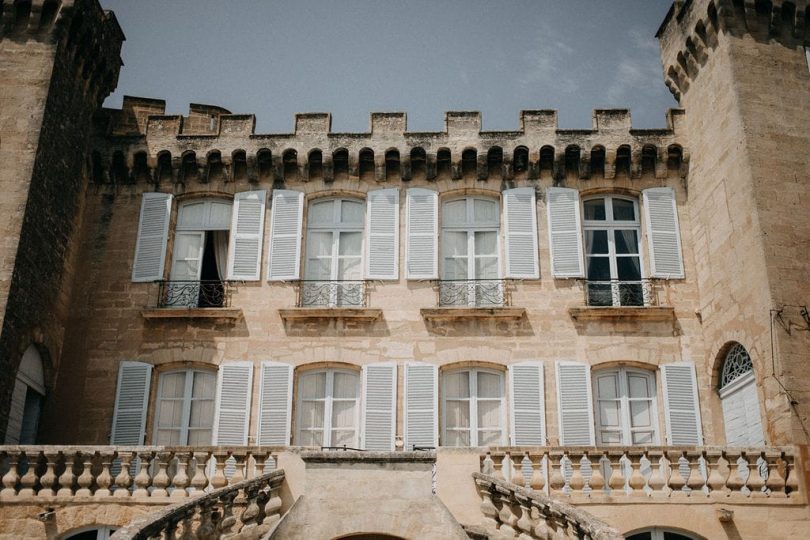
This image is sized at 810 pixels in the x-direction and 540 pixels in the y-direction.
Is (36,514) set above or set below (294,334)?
below

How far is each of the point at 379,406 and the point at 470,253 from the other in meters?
3.12

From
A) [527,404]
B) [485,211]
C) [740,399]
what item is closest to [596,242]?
[485,211]

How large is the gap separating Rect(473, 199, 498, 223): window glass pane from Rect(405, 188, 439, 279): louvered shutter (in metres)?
0.72

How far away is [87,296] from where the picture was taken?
15.1 m

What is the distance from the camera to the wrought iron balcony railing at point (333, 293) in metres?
15.0

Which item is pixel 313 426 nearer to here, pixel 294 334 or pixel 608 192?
pixel 294 334

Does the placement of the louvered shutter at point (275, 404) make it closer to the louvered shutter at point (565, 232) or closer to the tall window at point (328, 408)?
the tall window at point (328, 408)

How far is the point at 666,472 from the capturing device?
11469 mm

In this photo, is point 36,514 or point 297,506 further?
point 36,514

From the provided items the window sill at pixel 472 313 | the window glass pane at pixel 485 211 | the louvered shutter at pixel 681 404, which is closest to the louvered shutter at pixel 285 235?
the window sill at pixel 472 313

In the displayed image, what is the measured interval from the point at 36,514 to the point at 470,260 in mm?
7731

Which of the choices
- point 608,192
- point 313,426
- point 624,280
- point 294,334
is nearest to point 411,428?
point 313,426

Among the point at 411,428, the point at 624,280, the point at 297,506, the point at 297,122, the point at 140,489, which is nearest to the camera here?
the point at 297,506

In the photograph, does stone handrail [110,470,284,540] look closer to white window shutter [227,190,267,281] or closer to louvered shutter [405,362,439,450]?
louvered shutter [405,362,439,450]
